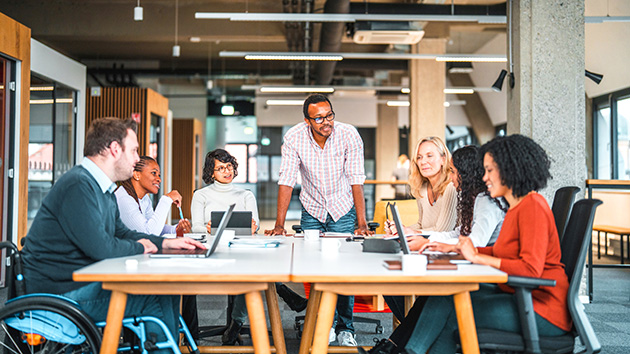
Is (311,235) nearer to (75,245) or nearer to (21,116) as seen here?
(75,245)

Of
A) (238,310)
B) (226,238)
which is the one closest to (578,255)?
(226,238)

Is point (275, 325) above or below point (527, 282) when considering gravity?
below

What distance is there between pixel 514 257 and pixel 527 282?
27 centimetres

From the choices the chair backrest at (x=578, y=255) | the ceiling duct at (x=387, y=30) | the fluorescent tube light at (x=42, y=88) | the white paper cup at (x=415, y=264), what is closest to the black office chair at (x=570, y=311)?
the chair backrest at (x=578, y=255)

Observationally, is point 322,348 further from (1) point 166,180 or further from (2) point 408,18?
(1) point 166,180

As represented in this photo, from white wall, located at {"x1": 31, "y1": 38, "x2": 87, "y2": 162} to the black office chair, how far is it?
6.43 meters

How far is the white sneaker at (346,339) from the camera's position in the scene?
3.56m

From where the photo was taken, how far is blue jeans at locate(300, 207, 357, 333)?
3723 millimetres

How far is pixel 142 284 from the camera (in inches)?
78.1

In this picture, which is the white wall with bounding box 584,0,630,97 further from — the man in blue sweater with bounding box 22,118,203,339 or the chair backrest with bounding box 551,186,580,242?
the man in blue sweater with bounding box 22,118,203,339

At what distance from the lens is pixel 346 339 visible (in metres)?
3.59

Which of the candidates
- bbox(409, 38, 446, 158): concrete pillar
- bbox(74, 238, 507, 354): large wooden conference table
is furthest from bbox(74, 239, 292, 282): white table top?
bbox(409, 38, 446, 158): concrete pillar

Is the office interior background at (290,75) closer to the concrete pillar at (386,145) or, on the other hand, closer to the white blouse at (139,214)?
the concrete pillar at (386,145)

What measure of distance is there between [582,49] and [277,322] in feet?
11.2
